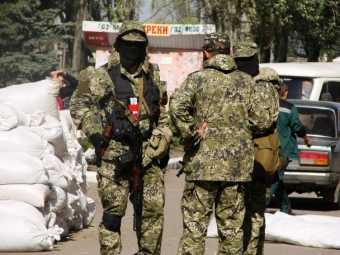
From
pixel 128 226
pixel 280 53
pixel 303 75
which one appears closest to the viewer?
pixel 128 226

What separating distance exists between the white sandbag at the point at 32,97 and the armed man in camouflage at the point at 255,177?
3132 millimetres

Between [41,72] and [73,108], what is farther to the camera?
[41,72]

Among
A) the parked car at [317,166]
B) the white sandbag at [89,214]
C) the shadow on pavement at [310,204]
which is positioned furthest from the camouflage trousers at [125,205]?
the shadow on pavement at [310,204]

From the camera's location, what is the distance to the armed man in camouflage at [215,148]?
7246 millimetres

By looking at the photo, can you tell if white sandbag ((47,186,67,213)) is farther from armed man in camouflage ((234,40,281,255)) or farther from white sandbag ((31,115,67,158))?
armed man in camouflage ((234,40,281,255))

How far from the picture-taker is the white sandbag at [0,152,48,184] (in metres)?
9.48

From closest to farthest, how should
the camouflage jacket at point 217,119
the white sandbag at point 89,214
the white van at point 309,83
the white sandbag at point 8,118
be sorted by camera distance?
1. the camouflage jacket at point 217,119
2. the white sandbag at point 8,118
3. the white sandbag at point 89,214
4. the white van at point 309,83

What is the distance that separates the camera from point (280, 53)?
117ft

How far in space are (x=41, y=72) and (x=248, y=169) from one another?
99.2ft

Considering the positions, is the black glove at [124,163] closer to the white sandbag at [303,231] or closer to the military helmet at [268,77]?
the military helmet at [268,77]

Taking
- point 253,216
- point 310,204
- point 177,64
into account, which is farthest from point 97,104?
point 177,64

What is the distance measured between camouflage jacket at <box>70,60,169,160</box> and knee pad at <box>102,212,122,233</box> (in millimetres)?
417

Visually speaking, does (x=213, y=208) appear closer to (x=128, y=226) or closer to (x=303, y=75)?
(x=128, y=226)

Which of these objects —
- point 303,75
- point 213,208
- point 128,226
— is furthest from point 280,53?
point 213,208
